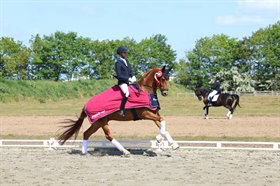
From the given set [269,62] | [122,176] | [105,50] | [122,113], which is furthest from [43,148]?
[105,50]

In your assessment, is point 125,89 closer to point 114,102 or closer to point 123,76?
point 123,76

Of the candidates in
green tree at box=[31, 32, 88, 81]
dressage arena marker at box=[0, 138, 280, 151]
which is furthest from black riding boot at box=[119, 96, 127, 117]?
green tree at box=[31, 32, 88, 81]

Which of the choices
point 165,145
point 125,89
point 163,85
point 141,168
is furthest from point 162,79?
point 141,168

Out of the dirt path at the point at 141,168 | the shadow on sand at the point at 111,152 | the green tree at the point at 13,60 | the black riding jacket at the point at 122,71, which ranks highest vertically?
the green tree at the point at 13,60

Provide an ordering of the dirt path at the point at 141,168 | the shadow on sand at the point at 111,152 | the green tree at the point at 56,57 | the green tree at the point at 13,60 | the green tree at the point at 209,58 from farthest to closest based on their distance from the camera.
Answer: the green tree at the point at 209,58
the green tree at the point at 56,57
the green tree at the point at 13,60
the shadow on sand at the point at 111,152
the dirt path at the point at 141,168

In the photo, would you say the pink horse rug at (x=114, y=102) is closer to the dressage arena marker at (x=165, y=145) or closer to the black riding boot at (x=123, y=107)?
the black riding boot at (x=123, y=107)

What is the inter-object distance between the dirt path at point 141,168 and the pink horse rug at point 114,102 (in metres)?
1.08

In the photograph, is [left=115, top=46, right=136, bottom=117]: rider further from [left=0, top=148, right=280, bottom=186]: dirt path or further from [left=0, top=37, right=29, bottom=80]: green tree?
[left=0, top=37, right=29, bottom=80]: green tree

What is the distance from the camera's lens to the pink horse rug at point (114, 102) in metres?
11.9

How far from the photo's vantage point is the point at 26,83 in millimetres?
51188

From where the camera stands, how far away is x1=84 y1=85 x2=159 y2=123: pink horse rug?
1190cm

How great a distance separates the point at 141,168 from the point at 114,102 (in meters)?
2.69

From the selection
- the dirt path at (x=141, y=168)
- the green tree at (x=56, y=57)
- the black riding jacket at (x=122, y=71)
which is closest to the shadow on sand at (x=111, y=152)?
the dirt path at (x=141, y=168)

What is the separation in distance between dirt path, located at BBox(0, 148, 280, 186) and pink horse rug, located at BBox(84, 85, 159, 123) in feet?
3.55
